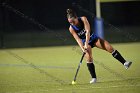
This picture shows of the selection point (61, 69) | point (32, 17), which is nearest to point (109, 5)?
point (32, 17)

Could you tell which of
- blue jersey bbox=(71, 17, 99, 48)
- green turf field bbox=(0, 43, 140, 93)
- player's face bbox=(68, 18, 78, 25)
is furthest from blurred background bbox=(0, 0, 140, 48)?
player's face bbox=(68, 18, 78, 25)

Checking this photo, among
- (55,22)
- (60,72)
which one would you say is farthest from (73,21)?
(55,22)

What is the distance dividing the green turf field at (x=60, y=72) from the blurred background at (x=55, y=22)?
105cm

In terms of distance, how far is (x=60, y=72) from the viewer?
1145cm

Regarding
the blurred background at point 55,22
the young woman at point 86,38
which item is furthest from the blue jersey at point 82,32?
the blurred background at point 55,22

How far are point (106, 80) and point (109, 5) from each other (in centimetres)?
995

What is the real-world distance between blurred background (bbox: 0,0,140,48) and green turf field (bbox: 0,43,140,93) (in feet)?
3.43

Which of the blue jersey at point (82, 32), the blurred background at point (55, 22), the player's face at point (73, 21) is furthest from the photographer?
the blurred background at point (55, 22)

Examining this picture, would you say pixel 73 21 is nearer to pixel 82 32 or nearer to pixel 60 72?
pixel 82 32

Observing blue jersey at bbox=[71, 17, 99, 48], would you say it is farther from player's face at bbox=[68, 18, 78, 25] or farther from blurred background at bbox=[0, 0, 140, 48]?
blurred background at bbox=[0, 0, 140, 48]

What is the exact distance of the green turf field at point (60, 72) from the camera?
337 inches

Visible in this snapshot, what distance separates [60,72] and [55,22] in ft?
25.9

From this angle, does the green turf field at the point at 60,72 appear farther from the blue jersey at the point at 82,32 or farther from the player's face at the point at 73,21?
the player's face at the point at 73,21

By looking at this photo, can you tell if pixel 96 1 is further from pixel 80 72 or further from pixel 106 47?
pixel 106 47
